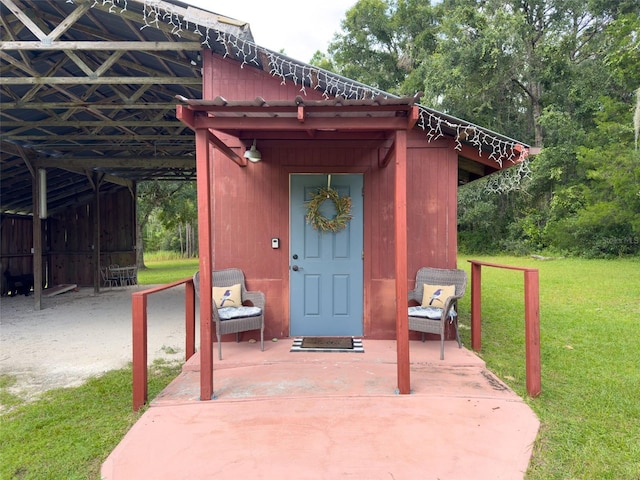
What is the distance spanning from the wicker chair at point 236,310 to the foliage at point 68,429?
0.68m

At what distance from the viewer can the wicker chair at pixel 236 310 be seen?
3854 millimetres

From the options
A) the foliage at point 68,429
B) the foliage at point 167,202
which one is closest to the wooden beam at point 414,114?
the foliage at point 68,429

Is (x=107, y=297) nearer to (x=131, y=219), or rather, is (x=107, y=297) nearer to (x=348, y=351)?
(x=131, y=219)

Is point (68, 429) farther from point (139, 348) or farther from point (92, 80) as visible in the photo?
point (92, 80)

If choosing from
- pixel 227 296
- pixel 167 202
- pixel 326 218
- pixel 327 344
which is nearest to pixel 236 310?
pixel 227 296

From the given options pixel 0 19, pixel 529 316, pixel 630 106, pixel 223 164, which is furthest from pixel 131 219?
pixel 630 106

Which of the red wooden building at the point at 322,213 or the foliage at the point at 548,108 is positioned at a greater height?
the foliage at the point at 548,108

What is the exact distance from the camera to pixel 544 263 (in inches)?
523

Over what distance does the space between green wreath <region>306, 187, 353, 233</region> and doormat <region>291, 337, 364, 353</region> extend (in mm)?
1254

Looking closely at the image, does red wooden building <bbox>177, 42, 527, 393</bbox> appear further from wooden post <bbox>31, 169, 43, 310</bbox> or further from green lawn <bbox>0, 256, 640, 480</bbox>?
wooden post <bbox>31, 169, 43, 310</bbox>

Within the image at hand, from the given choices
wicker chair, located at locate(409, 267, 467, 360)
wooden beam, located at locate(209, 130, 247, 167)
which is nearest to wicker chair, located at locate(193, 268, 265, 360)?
wooden beam, located at locate(209, 130, 247, 167)

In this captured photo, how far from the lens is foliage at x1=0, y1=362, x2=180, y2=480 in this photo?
2.28 meters

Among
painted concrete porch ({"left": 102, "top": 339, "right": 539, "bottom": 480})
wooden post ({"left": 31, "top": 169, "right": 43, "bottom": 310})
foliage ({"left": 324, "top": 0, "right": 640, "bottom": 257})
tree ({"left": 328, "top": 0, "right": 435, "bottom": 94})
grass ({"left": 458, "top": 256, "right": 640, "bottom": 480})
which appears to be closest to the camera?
painted concrete porch ({"left": 102, "top": 339, "right": 539, "bottom": 480})

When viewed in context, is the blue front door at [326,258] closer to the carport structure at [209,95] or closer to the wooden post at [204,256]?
the carport structure at [209,95]
